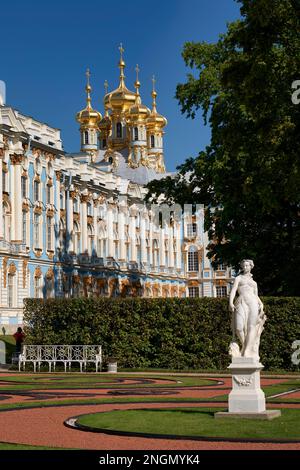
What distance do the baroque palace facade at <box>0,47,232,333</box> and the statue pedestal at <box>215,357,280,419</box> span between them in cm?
2417

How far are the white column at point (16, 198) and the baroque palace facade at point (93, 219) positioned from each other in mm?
63

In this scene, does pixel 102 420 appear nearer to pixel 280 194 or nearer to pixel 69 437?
pixel 69 437

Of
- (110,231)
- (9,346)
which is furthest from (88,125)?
(9,346)

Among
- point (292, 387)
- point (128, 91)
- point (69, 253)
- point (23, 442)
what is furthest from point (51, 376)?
point (128, 91)

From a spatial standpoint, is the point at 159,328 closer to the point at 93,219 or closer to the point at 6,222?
the point at 6,222

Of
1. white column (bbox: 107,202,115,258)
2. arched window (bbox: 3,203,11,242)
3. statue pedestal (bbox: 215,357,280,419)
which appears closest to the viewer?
statue pedestal (bbox: 215,357,280,419)

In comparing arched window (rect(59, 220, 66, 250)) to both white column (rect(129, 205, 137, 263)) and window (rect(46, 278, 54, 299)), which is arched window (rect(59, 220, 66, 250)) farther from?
white column (rect(129, 205, 137, 263))

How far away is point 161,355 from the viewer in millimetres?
32594

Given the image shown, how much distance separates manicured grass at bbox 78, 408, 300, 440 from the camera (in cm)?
1298

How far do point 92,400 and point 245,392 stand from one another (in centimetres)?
507

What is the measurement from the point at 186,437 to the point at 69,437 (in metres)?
1.68

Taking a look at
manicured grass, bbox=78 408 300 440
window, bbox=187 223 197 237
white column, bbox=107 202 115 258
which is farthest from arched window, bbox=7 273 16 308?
manicured grass, bbox=78 408 300 440

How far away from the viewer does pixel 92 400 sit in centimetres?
1914

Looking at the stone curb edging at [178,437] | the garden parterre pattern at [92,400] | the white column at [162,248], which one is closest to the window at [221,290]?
the white column at [162,248]
